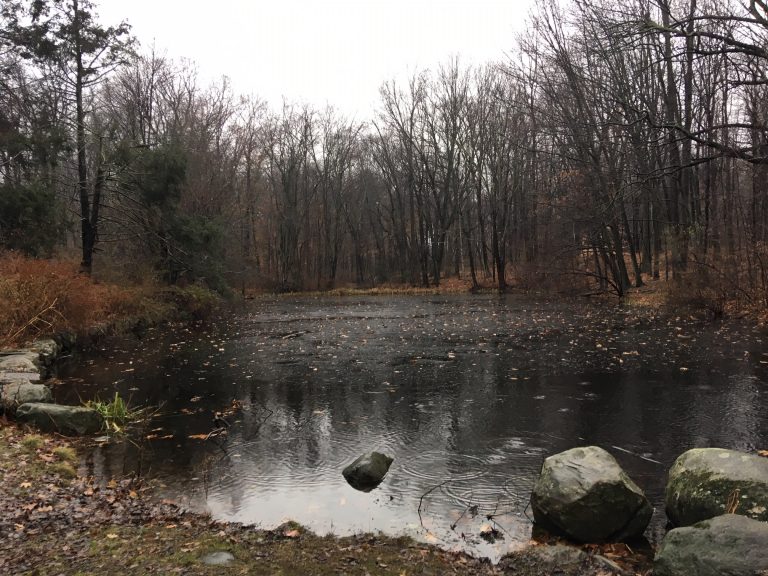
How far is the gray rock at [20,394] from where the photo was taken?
26.9 ft

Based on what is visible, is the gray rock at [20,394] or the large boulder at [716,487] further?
the gray rock at [20,394]

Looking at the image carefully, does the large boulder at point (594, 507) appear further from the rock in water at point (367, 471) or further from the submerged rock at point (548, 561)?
the rock in water at point (367, 471)

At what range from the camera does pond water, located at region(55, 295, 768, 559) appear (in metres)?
5.61

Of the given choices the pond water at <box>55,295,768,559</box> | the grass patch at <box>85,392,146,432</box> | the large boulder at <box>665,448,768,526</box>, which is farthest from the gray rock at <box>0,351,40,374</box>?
the large boulder at <box>665,448,768,526</box>

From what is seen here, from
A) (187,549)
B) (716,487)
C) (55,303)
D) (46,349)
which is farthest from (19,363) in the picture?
(716,487)

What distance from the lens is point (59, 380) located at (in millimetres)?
11609

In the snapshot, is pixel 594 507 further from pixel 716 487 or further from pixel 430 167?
pixel 430 167

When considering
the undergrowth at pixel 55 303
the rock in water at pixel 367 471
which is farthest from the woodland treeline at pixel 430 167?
the rock in water at pixel 367 471

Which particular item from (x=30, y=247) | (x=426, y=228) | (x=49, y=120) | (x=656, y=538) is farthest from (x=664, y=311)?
(x=426, y=228)

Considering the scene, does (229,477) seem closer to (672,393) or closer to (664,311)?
(672,393)

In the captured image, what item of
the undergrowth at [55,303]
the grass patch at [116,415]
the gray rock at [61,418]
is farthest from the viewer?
the undergrowth at [55,303]

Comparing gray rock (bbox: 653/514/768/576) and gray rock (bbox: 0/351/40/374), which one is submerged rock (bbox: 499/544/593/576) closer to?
gray rock (bbox: 653/514/768/576)

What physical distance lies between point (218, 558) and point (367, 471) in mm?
2268

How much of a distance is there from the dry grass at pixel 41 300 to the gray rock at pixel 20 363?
50.8 inches
